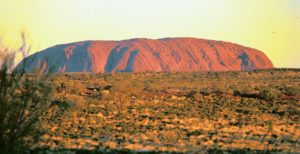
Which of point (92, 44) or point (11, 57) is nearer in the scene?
point (11, 57)

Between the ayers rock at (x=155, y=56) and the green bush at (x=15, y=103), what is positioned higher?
the ayers rock at (x=155, y=56)

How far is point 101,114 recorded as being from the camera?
30656 mm

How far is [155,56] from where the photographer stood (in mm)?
108625

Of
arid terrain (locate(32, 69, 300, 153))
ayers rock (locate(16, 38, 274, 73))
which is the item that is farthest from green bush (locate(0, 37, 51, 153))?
ayers rock (locate(16, 38, 274, 73))

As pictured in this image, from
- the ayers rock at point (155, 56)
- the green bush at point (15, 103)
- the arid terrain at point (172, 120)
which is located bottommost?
the arid terrain at point (172, 120)

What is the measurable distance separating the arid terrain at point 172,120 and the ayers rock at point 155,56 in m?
51.1

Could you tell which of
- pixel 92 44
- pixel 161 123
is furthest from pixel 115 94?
pixel 92 44

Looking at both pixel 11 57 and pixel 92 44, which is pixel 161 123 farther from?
pixel 92 44

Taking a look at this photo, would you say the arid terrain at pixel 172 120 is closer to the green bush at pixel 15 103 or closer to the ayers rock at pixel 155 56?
the green bush at pixel 15 103

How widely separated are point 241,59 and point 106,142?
103951mm

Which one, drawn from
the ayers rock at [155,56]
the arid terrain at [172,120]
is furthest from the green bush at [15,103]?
the ayers rock at [155,56]

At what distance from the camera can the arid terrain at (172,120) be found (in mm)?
20062

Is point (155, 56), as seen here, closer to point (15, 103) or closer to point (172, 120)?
point (172, 120)

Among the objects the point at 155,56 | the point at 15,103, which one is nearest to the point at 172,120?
the point at 15,103
